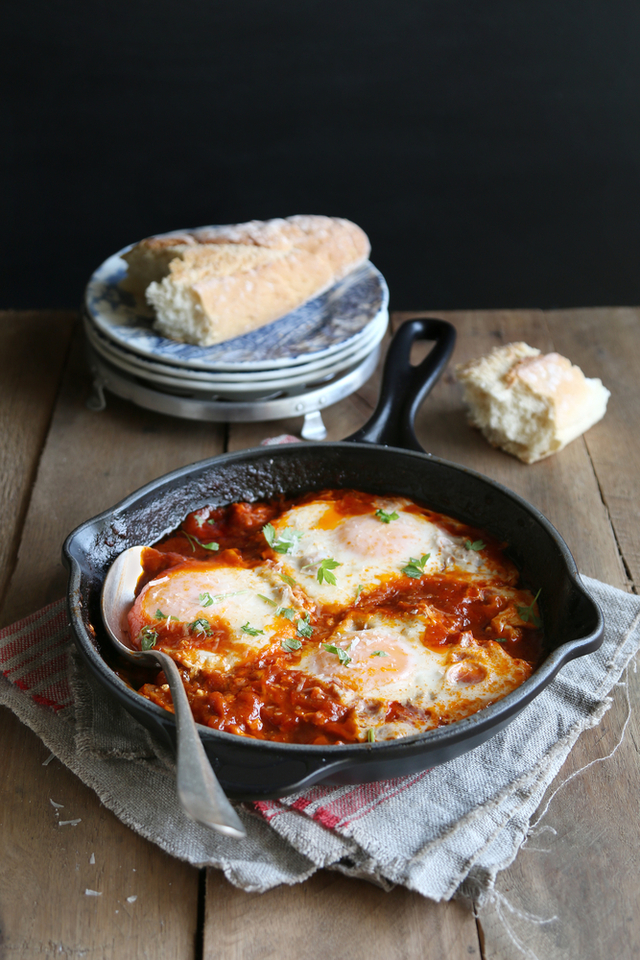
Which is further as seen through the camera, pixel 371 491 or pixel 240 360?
pixel 240 360

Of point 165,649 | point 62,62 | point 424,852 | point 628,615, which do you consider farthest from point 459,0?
point 424,852

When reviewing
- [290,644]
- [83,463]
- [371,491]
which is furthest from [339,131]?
[290,644]

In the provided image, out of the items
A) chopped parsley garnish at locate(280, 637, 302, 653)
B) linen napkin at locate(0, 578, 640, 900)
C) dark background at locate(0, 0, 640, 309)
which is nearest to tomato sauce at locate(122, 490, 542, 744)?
chopped parsley garnish at locate(280, 637, 302, 653)

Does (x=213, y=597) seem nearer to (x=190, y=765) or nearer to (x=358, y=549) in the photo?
(x=358, y=549)

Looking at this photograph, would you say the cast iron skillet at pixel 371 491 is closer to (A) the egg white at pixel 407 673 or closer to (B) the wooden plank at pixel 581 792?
(A) the egg white at pixel 407 673

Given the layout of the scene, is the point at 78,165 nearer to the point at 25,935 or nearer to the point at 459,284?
the point at 459,284

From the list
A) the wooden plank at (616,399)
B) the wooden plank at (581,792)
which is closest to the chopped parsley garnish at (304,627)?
the wooden plank at (581,792)

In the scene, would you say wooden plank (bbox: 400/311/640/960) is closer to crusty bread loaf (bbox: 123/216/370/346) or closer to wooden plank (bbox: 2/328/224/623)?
crusty bread loaf (bbox: 123/216/370/346)

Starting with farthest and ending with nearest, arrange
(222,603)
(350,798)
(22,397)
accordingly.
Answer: (22,397), (222,603), (350,798)

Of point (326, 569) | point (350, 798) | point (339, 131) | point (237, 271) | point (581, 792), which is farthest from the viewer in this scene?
point (339, 131)
